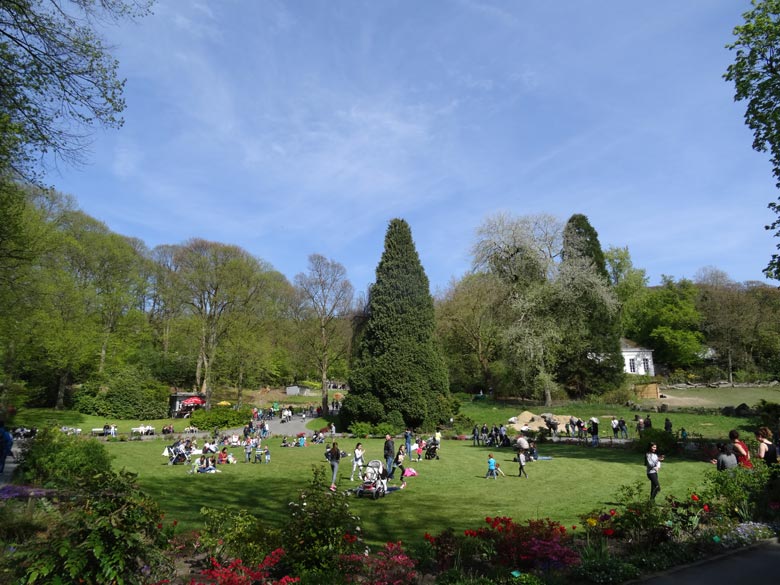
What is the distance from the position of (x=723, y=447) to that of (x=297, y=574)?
1046cm

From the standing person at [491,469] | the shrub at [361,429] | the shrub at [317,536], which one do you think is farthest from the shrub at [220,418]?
the shrub at [317,536]

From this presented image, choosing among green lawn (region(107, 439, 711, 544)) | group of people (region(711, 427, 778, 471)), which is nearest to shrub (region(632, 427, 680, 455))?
green lawn (region(107, 439, 711, 544))

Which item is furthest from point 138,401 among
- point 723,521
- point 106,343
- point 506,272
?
point 723,521

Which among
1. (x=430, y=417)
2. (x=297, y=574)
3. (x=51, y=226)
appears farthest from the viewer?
(x=430, y=417)

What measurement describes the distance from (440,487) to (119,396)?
1321 inches

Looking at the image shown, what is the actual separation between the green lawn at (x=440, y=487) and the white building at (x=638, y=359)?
1693 inches

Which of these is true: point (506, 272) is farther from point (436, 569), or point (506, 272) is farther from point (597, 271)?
point (436, 569)

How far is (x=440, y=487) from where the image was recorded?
50.0ft

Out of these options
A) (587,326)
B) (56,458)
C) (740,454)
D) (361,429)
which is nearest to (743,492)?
(740,454)

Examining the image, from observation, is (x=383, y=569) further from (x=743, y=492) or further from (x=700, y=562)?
(x=743, y=492)

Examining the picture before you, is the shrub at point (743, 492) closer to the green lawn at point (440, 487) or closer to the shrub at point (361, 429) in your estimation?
the green lawn at point (440, 487)

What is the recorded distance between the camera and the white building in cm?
6084

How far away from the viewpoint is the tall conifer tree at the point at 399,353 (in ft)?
105

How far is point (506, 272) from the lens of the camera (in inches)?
1687
